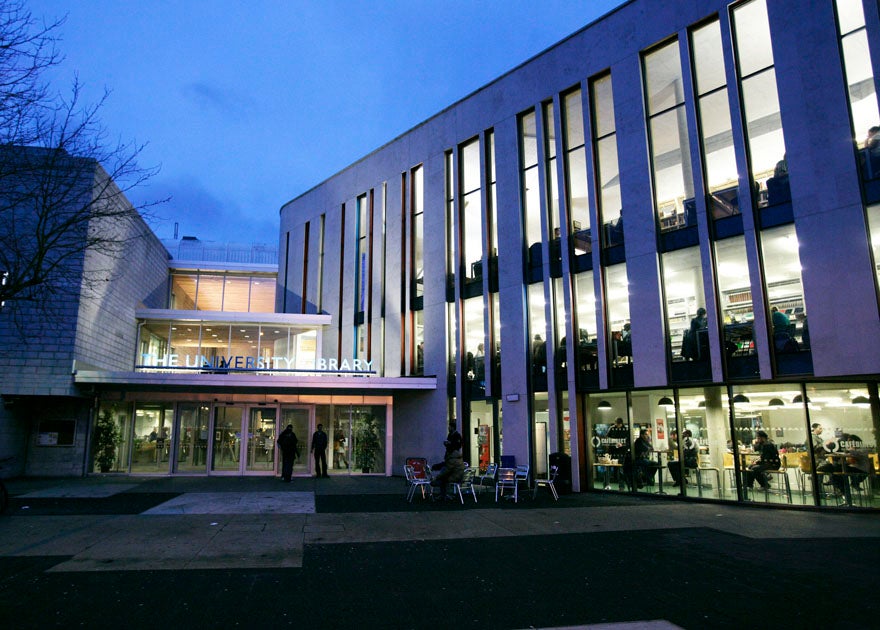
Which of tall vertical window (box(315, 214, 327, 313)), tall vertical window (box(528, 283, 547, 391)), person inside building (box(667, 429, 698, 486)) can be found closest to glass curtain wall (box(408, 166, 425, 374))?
tall vertical window (box(528, 283, 547, 391))

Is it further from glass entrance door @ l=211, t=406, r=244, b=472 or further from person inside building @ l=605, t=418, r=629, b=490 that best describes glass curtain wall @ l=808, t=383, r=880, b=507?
glass entrance door @ l=211, t=406, r=244, b=472

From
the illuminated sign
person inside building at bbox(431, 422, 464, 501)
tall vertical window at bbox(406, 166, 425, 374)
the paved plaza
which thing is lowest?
the paved plaza

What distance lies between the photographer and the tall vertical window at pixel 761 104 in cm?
1323

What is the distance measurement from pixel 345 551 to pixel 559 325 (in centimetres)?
1006

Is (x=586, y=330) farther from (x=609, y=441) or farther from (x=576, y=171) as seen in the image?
(x=576, y=171)

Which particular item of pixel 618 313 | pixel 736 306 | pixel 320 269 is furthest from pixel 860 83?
pixel 320 269

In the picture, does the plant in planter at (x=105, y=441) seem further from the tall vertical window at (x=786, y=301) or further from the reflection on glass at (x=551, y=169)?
the tall vertical window at (x=786, y=301)

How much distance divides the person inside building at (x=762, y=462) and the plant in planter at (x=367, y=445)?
470 inches

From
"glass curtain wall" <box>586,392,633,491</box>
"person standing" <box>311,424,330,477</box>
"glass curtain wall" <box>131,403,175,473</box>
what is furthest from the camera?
"glass curtain wall" <box>131,403,175,473</box>

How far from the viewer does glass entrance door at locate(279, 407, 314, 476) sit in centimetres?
2044

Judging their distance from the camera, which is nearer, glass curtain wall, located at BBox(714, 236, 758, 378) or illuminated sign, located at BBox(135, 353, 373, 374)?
glass curtain wall, located at BBox(714, 236, 758, 378)

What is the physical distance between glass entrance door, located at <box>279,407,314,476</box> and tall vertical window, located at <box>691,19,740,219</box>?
1414 cm

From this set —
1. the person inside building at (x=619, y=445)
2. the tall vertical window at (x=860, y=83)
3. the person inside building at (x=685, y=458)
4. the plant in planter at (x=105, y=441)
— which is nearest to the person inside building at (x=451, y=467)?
the person inside building at (x=619, y=445)

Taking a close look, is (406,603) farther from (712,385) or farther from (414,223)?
(414,223)
